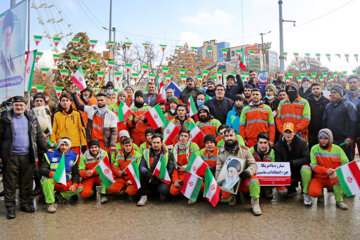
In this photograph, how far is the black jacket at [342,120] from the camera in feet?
20.8

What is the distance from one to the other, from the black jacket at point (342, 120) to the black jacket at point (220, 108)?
2205mm

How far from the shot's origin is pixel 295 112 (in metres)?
6.52

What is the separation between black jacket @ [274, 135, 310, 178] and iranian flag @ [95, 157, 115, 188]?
10.1 feet

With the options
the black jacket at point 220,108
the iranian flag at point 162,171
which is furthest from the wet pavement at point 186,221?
the black jacket at point 220,108

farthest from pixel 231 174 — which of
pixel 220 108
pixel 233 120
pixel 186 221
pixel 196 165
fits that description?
pixel 220 108

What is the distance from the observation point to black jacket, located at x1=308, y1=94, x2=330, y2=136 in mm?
7023

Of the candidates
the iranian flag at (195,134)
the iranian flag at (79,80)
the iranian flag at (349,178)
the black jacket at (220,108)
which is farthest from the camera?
the iranian flag at (79,80)

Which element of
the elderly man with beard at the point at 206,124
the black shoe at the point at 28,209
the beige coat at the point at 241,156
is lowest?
the black shoe at the point at 28,209

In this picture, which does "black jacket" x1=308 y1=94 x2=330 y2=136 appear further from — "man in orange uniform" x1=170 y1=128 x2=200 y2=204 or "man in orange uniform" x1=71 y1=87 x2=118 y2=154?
"man in orange uniform" x1=71 y1=87 x2=118 y2=154

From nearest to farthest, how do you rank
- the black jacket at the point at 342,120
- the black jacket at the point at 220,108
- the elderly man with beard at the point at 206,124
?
1. the black jacket at the point at 342,120
2. the elderly man with beard at the point at 206,124
3. the black jacket at the point at 220,108

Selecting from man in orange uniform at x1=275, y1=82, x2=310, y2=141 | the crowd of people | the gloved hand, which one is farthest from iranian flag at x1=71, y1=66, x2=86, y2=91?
the gloved hand

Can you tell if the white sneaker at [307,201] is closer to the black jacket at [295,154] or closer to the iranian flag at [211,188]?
the black jacket at [295,154]

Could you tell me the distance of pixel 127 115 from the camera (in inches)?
291

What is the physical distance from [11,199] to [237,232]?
143 inches
